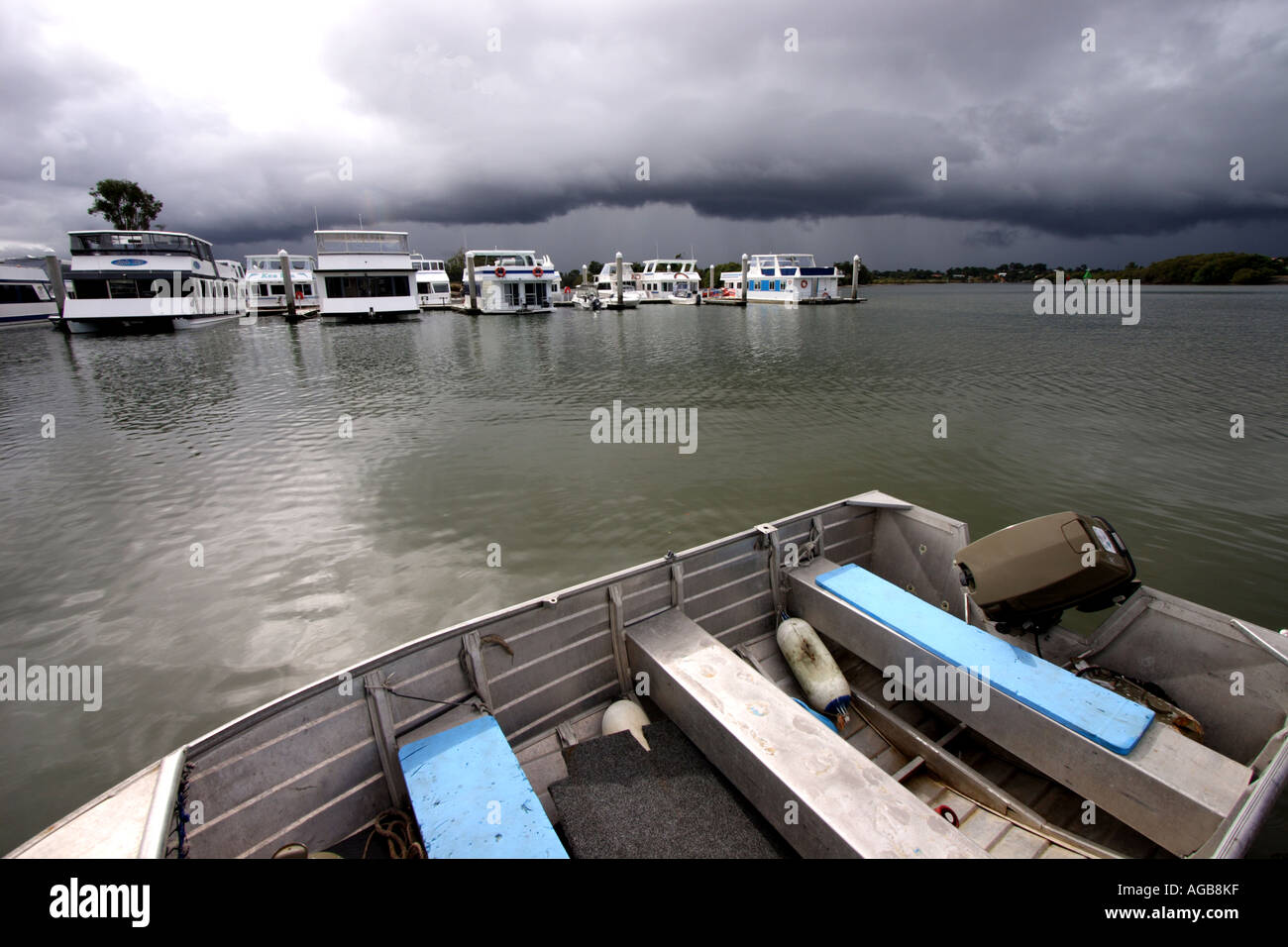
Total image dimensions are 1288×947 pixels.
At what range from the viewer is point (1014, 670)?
4.83 meters

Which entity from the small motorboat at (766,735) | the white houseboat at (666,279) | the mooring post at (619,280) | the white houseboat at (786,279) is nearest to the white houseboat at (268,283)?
the mooring post at (619,280)

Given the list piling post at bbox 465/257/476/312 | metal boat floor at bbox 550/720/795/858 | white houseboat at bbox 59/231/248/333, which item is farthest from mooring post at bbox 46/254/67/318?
metal boat floor at bbox 550/720/795/858

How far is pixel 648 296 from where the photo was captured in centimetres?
9094

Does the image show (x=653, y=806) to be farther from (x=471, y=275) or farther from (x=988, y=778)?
(x=471, y=275)

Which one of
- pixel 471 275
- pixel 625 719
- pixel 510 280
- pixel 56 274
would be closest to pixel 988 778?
pixel 625 719

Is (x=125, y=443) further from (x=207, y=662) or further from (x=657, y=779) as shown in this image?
(x=657, y=779)

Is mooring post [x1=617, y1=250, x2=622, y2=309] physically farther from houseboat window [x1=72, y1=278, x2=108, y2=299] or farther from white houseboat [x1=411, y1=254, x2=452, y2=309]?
houseboat window [x1=72, y1=278, x2=108, y2=299]

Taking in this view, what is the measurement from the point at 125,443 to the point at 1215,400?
36448mm

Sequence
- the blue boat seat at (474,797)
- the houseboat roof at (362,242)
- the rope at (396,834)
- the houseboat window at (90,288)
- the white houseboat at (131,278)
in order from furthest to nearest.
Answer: the houseboat roof at (362,242), the houseboat window at (90,288), the white houseboat at (131,278), the rope at (396,834), the blue boat seat at (474,797)

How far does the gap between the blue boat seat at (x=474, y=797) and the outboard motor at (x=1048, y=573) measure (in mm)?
4654

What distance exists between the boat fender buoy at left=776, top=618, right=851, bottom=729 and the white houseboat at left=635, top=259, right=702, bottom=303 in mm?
87424

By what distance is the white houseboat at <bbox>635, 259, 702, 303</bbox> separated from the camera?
301 ft

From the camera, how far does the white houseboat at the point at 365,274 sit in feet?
168

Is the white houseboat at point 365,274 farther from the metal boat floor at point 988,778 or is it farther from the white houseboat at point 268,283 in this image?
the metal boat floor at point 988,778
